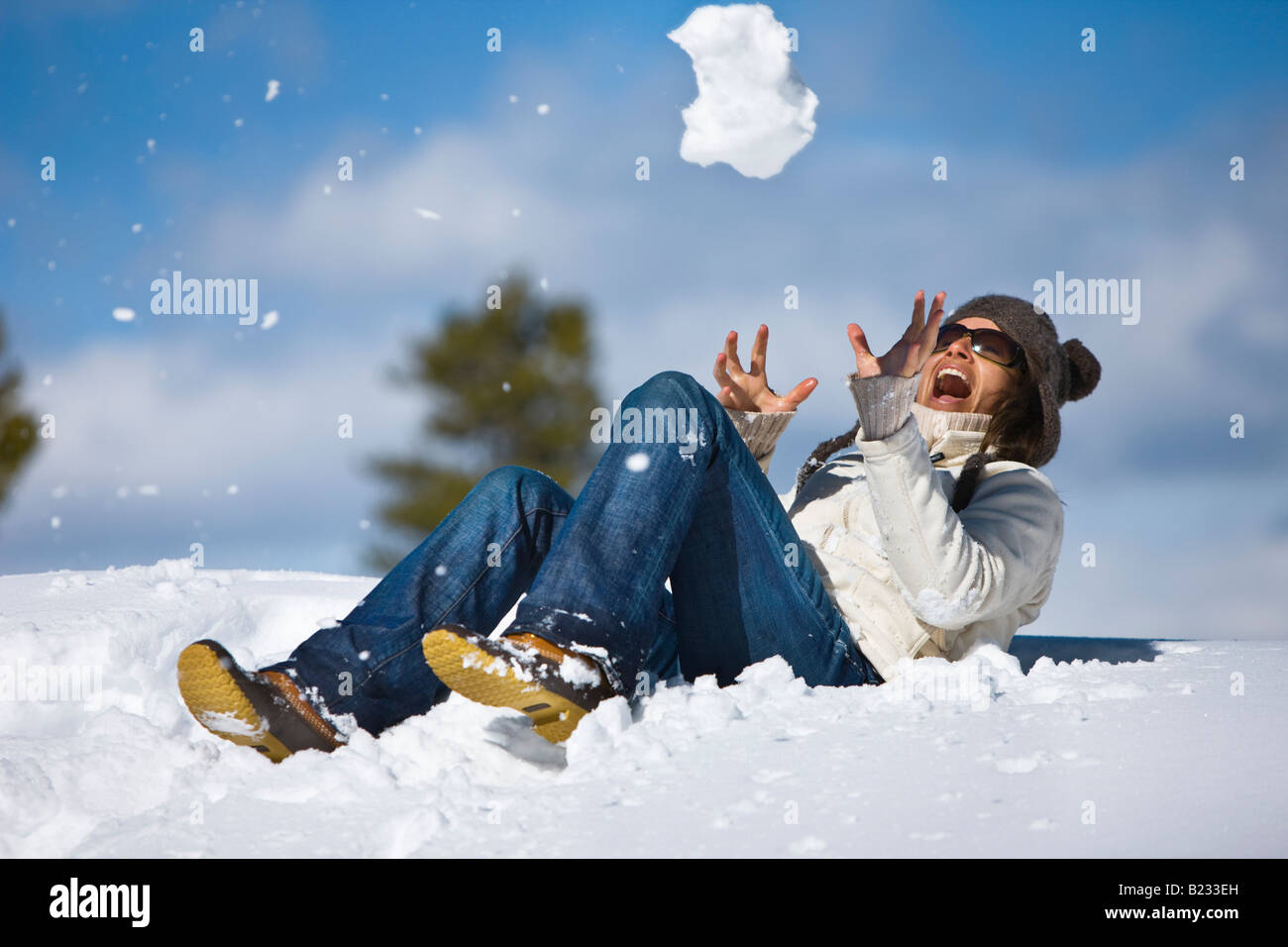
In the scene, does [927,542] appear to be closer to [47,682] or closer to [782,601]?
[782,601]

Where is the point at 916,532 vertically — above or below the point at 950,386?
below

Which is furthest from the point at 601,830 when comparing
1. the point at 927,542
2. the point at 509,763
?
the point at 927,542

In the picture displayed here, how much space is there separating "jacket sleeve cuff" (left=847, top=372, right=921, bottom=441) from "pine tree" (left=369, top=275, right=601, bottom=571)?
1239 centimetres

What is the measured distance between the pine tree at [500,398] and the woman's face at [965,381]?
457 inches

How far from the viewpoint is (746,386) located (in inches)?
117

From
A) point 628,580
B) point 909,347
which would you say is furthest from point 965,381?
point 628,580

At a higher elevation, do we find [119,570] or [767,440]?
[767,440]

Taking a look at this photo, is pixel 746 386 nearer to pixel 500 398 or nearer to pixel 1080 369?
pixel 1080 369

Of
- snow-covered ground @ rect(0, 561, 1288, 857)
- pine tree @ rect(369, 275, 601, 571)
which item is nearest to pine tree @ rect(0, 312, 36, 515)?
pine tree @ rect(369, 275, 601, 571)

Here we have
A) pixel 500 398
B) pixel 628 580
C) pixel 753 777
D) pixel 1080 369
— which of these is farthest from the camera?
pixel 500 398

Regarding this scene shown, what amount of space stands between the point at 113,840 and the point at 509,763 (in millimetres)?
676

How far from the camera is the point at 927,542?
2.18 metres

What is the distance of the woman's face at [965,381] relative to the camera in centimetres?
303

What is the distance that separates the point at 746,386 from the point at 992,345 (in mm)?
775
